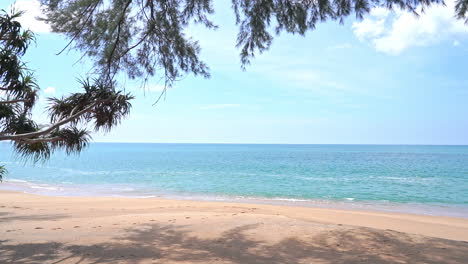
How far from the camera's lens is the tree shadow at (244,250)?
509cm

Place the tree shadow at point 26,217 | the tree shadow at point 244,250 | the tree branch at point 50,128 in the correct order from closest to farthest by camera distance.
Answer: the tree branch at point 50,128 → the tree shadow at point 244,250 → the tree shadow at point 26,217

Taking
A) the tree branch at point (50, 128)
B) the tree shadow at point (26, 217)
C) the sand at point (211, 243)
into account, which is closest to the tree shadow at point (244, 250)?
the sand at point (211, 243)

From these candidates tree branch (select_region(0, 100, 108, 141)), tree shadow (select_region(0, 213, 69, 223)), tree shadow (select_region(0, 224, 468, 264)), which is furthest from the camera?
tree shadow (select_region(0, 213, 69, 223))

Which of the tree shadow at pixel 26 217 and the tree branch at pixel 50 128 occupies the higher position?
the tree branch at pixel 50 128

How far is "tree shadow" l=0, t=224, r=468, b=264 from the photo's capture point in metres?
5.09

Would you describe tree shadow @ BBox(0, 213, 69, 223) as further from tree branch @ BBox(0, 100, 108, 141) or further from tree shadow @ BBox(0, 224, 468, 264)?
tree branch @ BBox(0, 100, 108, 141)

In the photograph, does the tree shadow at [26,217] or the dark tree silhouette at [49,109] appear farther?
the tree shadow at [26,217]

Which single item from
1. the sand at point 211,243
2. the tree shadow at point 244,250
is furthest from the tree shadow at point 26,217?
the tree shadow at point 244,250

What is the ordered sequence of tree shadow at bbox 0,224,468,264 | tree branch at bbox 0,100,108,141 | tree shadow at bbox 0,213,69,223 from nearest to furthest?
tree branch at bbox 0,100,108,141 → tree shadow at bbox 0,224,468,264 → tree shadow at bbox 0,213,69,223

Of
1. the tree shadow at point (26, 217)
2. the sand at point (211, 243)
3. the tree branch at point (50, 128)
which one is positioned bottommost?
the tree shadow at point (26, 217)

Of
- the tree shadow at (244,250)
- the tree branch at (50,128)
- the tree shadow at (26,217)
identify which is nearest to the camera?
the tree branch at (50,128)

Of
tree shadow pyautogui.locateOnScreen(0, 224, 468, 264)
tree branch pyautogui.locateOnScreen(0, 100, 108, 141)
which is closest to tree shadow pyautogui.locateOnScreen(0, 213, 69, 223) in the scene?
tree shadow pyautogui.locateOnScreen(0, 224, 468, 264)

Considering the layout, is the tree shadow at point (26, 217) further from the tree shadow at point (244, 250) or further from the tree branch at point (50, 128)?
the tree branch at point (50, 128)

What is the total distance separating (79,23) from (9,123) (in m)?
2.29
